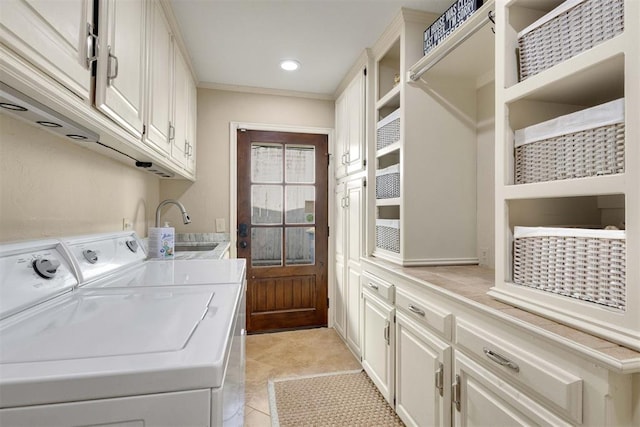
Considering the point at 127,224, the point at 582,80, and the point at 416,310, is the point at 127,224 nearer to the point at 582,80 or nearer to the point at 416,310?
the point at 416,310

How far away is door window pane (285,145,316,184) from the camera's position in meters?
3.11

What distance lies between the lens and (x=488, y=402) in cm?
106

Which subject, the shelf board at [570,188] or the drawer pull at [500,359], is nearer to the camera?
the shelf board at [570,188]

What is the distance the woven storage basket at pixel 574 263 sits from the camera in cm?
79

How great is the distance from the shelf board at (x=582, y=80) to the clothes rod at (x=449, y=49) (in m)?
0.43

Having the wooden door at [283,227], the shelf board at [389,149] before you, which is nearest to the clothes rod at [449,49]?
the shelf board at [389,149]

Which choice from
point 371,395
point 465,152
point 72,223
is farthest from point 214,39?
point 371,395

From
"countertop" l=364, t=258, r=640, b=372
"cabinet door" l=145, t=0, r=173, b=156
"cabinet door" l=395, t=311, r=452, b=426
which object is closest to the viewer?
"countertop" l=364, t=258, r=640, b=372

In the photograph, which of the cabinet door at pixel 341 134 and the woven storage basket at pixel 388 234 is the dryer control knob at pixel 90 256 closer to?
the woven storage basket at pixel 388 234

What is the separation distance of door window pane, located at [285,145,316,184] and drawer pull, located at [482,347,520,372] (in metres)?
2.33

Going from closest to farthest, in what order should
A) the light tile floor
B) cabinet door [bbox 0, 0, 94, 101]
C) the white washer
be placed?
the white washer
cabinet door [bbox 0, 0, 94, 101]
the light tile floor

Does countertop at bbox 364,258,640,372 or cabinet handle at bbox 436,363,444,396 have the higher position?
countertop at bbox 364,258,640,372

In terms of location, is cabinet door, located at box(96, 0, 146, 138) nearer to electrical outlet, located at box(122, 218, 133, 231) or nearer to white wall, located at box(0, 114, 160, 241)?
white wall, located at box(0, 114, 160, 241)

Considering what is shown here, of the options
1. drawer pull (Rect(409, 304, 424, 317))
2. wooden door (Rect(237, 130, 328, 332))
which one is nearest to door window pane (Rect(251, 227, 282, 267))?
wooden door (Rect(237, 130, 328, 332))
